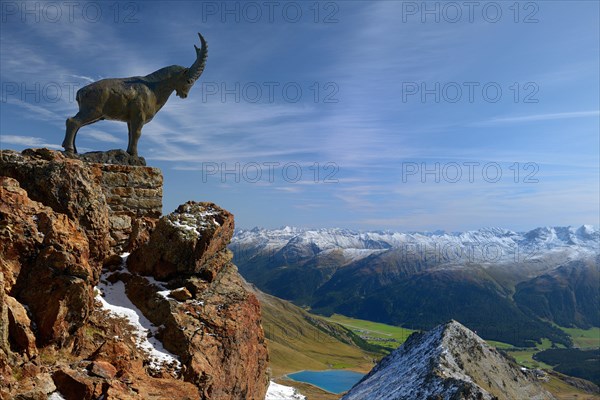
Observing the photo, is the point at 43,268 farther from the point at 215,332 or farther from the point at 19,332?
the point at 215,332

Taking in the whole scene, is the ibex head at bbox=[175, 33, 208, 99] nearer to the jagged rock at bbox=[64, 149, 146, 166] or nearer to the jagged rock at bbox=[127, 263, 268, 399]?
the jagged rock at bbox=[64, 149, 146, 166]

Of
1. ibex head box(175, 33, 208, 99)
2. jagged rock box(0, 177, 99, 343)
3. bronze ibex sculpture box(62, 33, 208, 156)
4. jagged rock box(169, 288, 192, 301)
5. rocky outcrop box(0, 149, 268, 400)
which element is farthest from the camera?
ibex head box(175, 33, 208, 99)

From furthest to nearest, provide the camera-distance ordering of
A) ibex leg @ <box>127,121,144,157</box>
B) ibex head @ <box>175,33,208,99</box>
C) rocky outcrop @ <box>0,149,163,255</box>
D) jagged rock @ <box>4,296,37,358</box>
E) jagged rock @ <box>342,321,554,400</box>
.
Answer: ibex head @ <box>175,33,208,99</box> → jagged rock @ <box>342,321,554,400</box> → ibex leg @ <box>127,121,144,157</box> → rocky outcrop @ <box>0,149,163,255</box> → jagged rock @ <box>4,296,37,358</box>

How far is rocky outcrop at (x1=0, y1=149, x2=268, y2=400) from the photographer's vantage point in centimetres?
1373

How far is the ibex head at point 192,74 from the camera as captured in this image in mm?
28578

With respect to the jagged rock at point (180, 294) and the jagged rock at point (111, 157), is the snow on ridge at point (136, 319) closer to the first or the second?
the jagged rock at point (180, 294)

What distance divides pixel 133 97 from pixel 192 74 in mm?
4551

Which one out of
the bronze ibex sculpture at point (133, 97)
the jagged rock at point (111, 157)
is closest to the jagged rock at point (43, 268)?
the jagged rock at point (111, 157)

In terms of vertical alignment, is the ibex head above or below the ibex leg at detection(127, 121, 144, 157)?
above

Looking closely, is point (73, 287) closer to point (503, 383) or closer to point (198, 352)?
point (198, 352)

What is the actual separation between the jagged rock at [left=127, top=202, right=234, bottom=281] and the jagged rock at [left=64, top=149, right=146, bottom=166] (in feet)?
17.7

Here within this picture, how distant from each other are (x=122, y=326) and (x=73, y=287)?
4.56 m

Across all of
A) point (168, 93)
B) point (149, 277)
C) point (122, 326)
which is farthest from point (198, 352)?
point (168, 93)

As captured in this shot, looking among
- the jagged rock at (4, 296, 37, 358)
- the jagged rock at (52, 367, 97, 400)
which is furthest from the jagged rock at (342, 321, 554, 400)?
the jagged rock at (4, 296, 37, 358)
